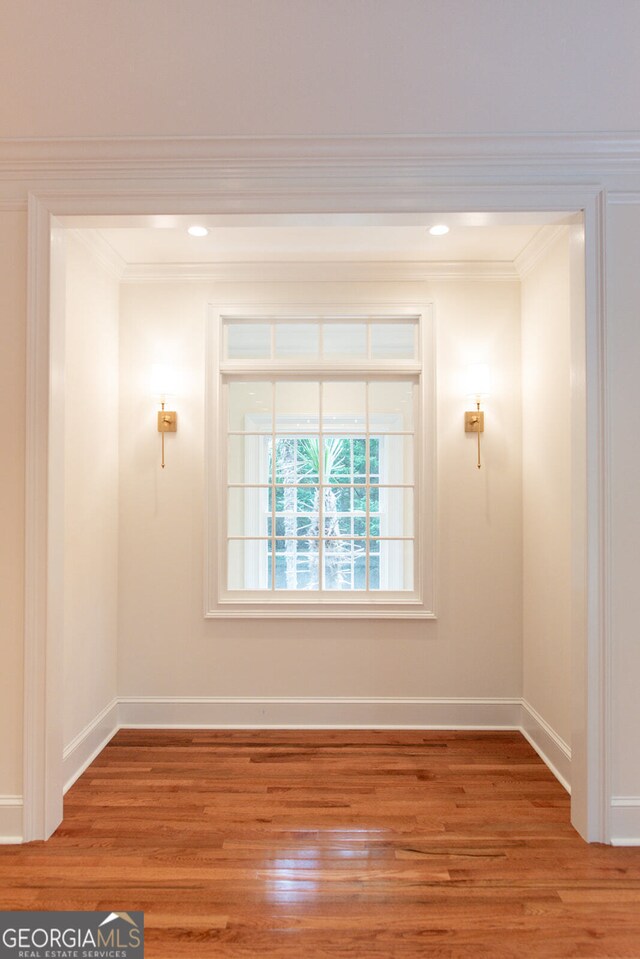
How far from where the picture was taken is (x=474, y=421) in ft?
11.7

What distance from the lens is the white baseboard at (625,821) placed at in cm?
240

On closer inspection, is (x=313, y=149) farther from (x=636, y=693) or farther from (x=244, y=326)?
(x=636, y=693)

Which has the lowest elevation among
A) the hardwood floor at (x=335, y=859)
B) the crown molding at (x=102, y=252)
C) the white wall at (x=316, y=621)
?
the hardwood floor at (x=335, y=859)

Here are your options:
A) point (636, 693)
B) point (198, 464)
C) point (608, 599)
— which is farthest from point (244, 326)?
point (636, 693)

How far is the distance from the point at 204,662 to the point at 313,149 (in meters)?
2.78

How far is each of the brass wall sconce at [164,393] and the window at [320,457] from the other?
281 mm

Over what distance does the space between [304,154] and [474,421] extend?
1.78 metres

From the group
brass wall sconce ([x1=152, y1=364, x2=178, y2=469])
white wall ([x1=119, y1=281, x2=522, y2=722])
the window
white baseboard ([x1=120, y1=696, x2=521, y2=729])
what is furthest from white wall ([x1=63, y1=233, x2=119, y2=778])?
the window

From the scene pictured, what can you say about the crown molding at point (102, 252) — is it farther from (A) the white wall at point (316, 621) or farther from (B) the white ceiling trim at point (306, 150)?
(B) the white ceiling trim at point (306, 150)

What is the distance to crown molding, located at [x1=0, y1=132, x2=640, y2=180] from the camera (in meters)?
2.45

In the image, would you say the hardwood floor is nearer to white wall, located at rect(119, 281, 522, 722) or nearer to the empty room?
the empty room

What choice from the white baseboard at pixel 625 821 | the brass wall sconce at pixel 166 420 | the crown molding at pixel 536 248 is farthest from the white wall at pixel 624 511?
the brass wall sconce at pixel 166 420

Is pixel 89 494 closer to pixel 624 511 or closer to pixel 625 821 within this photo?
pixel 624 511

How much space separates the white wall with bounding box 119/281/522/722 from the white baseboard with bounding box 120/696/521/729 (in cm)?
5
